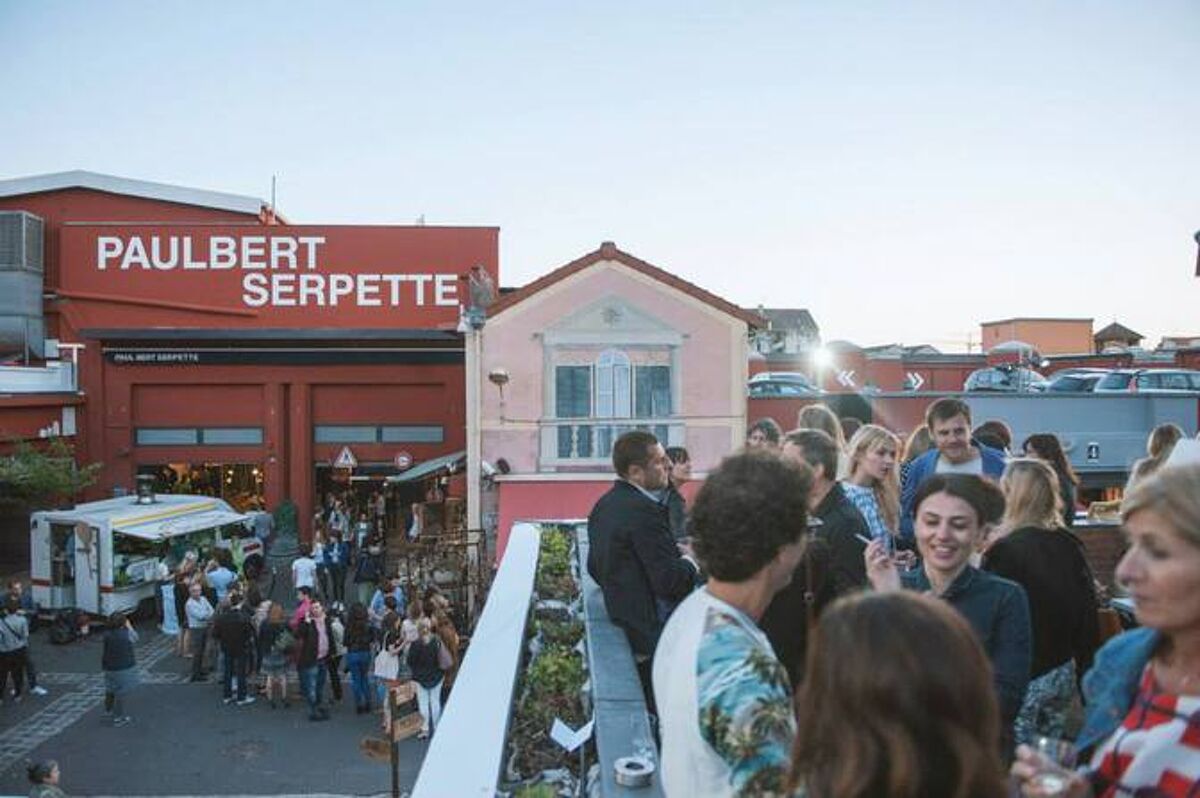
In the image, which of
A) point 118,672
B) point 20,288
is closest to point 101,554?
point 118,672

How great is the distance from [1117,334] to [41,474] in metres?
52.1

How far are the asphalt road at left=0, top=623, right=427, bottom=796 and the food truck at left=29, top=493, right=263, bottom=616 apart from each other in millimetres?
2374

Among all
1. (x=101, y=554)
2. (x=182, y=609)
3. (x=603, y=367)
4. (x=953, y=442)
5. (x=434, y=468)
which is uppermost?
(x=603, y=367)

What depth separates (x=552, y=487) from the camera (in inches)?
720

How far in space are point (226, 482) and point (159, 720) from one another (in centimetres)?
1318

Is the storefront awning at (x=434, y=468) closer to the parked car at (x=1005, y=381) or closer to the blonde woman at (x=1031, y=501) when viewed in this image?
the parked car at (x=1005, y=381)

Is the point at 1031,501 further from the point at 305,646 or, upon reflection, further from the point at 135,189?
the point at 135,189

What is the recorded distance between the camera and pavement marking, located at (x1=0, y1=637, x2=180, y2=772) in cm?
1188

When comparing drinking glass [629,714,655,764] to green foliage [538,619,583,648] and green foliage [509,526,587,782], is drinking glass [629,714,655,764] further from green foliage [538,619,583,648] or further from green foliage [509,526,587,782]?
green foliage [538,619,583,648]

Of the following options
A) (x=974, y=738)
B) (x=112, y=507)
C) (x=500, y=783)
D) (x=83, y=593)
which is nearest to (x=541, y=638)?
(x=500, y=783)

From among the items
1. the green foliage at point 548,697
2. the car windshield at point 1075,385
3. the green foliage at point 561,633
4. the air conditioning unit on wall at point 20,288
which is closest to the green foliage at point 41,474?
the air conditioning unit on wall at point 20,288

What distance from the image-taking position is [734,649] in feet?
6.36

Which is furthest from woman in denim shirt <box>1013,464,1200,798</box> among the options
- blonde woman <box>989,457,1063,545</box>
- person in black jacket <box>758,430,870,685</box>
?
blonde woman <box>989,457,1063,545</box>

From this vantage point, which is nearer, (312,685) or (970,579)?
(970,579)
